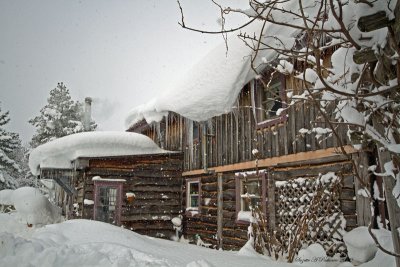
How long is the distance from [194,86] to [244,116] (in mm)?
2668

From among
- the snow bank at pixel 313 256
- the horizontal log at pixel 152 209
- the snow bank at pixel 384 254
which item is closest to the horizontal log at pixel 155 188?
the horizontal log at pixel 152 209

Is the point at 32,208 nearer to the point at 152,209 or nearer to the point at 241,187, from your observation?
the point at 152,209

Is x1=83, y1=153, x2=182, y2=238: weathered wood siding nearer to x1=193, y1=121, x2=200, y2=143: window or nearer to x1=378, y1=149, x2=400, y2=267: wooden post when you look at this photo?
x1=193, y1=121, x2=200, y2=143: window

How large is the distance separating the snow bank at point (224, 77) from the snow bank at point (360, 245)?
397 centimetres

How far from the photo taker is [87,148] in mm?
11781

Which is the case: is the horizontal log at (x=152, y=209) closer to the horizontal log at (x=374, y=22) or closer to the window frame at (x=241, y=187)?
the window frame at (x=241, y=187)

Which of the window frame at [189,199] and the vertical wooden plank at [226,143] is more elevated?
the vertical wooden plank at [226,143]

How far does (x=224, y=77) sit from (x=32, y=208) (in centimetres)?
1235

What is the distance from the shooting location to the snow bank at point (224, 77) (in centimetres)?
789

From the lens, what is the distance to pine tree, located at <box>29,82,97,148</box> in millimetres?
25656

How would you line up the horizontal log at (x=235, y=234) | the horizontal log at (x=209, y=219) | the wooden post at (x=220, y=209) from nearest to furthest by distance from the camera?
the horizontal log at (x=235, y=234)
the wooden post at (x=220, y=209)
the horizontal log at (x=209, y=219)

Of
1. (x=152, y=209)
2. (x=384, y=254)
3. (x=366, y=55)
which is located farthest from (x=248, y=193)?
(x=366, y=55)

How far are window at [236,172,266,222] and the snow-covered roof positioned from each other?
4.44 m

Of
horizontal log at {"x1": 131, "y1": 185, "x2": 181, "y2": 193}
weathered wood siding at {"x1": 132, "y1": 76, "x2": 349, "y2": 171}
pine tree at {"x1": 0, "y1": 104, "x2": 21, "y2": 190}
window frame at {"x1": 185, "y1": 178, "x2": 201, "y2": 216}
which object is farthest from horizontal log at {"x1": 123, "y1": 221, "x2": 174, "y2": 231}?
pine tree at {"x1": 0, "y1": 104, "x2": 21, "y2": 190}
